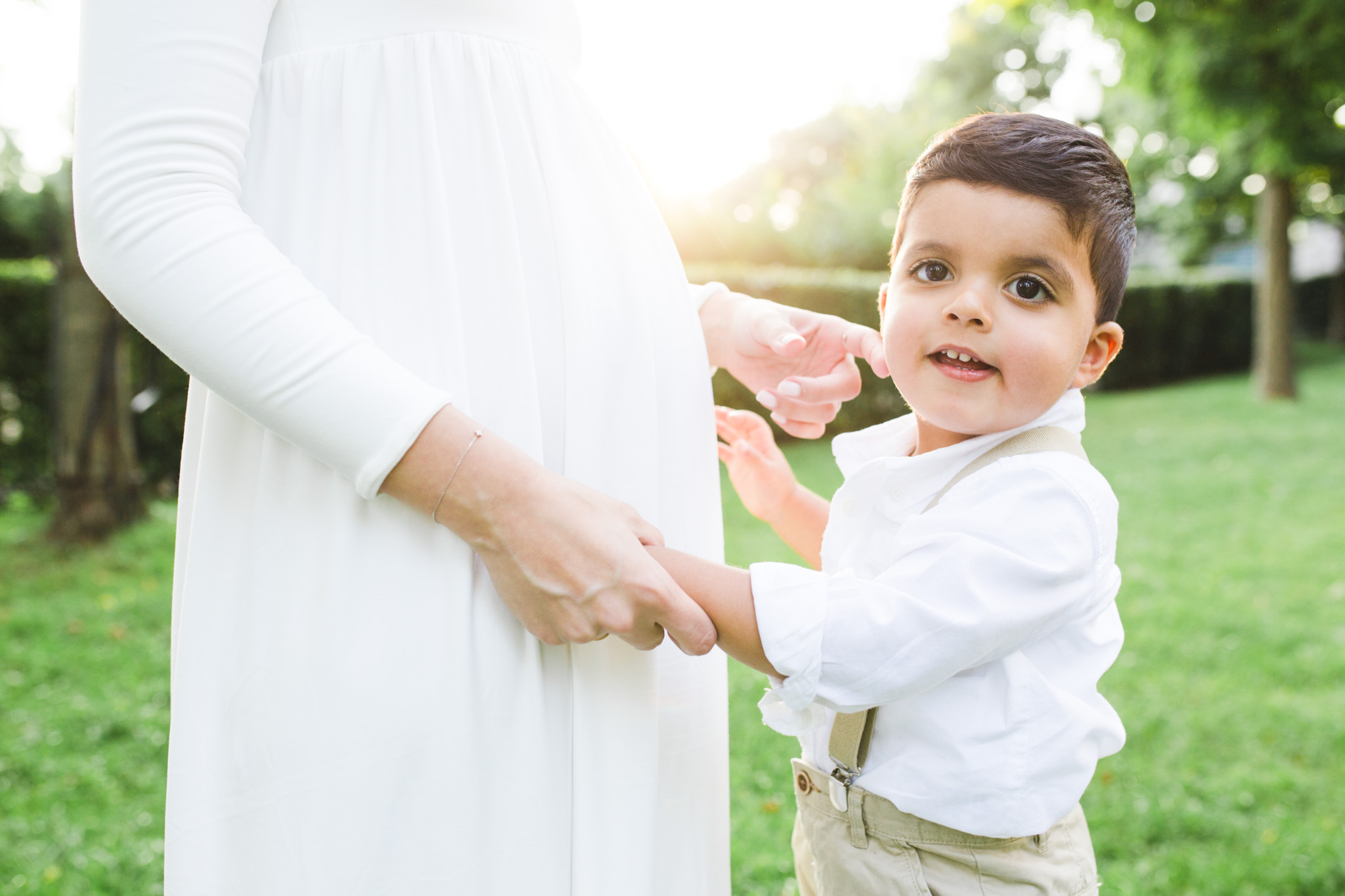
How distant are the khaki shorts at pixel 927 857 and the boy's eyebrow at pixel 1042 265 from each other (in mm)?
765

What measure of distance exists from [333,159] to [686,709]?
807mm

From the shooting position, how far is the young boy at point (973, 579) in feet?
3.67

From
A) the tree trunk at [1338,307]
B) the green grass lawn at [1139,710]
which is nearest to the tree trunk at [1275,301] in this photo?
the green grass lawn at [1139,710]

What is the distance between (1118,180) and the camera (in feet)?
4.50

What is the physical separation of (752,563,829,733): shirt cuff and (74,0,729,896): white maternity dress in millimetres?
176

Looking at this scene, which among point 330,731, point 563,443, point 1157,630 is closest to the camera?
point 330,731

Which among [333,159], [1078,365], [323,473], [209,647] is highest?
[333,159]

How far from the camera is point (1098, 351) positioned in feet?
4.70

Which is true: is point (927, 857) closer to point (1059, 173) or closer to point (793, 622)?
point (793, 622)

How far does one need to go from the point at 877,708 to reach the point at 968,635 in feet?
0.83

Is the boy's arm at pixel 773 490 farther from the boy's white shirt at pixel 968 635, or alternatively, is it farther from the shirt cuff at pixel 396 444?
the shirt cuff at pixel 396 444

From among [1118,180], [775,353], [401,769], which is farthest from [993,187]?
[401,769]

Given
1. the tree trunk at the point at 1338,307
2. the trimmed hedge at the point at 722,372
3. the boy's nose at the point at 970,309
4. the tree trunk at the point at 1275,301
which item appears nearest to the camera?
the boy's nose at the point at 970,309

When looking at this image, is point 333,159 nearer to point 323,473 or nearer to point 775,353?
point 323,473
